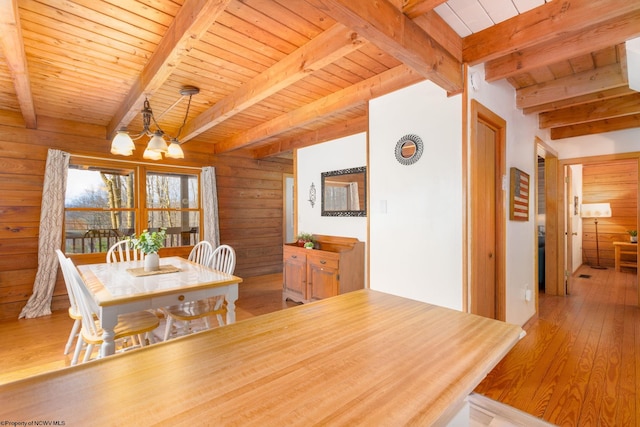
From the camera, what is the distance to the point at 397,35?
167cm

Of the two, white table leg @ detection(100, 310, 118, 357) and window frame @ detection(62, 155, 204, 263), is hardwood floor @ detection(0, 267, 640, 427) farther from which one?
white table leg @ detection(100, 310, 118, 357)

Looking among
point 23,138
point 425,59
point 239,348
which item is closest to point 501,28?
point 425,59

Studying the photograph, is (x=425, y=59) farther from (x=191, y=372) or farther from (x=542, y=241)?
(x=542, y=241)

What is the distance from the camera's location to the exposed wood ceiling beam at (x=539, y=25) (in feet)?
5.36

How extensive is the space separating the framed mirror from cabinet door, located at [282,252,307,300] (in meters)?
0.73

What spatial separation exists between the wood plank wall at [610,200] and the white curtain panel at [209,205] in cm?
770

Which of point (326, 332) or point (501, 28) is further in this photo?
point (501, 28)

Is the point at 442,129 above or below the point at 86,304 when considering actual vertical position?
above

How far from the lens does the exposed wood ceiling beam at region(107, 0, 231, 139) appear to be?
1594mm

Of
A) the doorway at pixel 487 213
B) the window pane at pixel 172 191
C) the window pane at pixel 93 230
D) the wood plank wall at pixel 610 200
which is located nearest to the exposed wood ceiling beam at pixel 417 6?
the doorway at pixel 487 213

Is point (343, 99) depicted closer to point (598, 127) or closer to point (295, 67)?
point (295, 67)

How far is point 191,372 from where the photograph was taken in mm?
786

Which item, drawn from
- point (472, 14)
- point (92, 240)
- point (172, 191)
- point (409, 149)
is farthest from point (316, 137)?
point (92, 240)

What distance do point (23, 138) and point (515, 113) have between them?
552 centimetres
